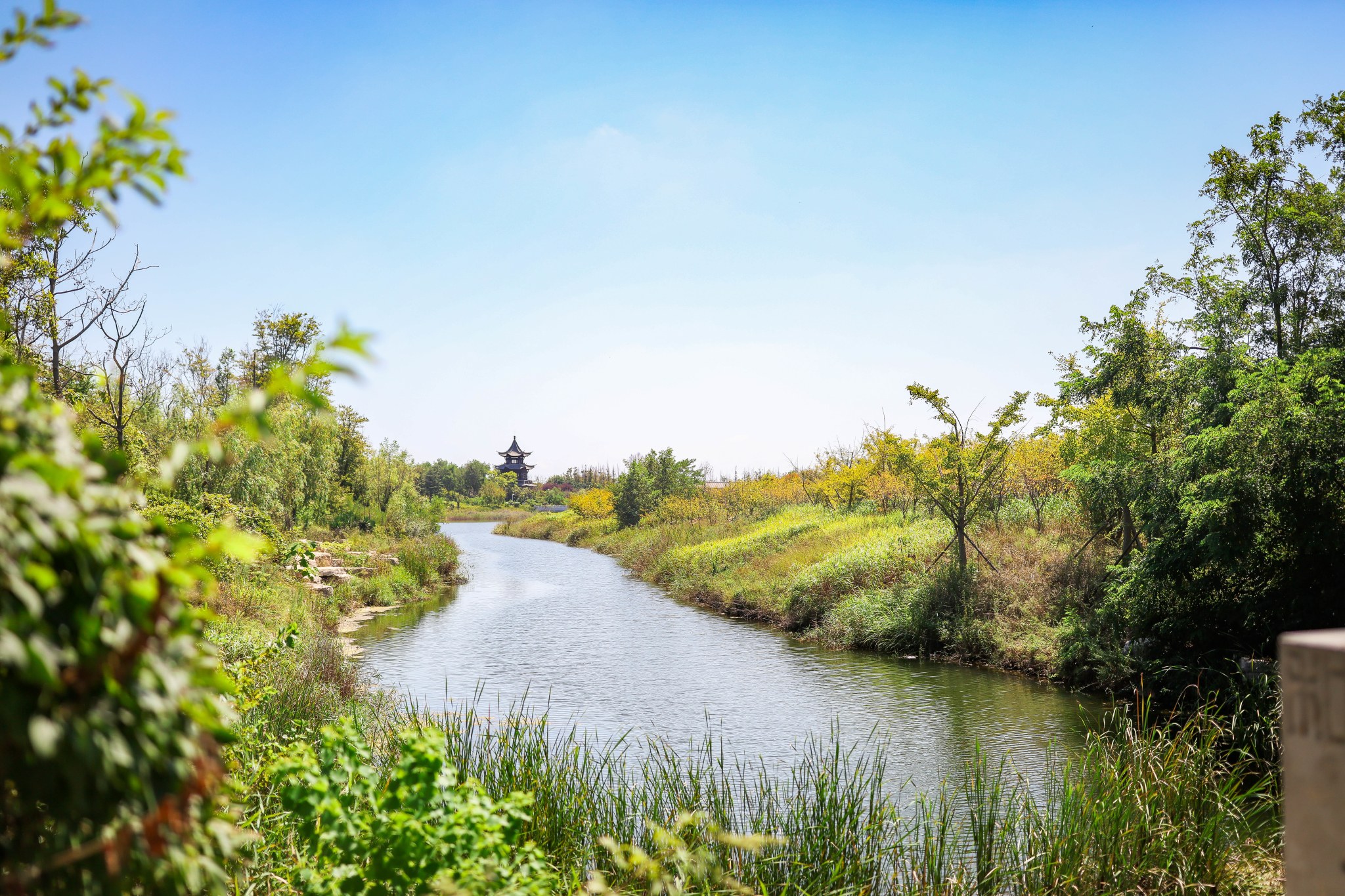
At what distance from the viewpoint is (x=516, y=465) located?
3674 inches

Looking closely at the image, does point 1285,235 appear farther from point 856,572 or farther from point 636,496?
point 636,496

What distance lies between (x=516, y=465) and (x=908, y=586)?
3240 inches

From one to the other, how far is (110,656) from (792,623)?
49.6ft

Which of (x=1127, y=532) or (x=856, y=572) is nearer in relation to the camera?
(x=1127, y=532)

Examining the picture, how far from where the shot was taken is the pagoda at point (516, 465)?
9256 cm

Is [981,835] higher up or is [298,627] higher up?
[298,627]

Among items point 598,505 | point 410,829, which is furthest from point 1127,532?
point 598,505

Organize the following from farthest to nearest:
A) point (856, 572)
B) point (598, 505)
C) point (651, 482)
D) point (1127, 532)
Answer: point (598, 505)
point (651, 482)
point (856, 572)
point (1127, 532)

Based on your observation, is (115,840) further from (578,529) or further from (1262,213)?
(578,529)

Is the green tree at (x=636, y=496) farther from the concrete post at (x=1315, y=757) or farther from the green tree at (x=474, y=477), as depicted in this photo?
the green tree at (x=474, y=477)

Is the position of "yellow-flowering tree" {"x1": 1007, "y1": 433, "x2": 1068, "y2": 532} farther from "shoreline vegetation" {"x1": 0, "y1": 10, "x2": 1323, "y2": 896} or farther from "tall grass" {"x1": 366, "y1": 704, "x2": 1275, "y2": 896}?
"tall grass" {"x1": 366, "y1": 704, "x2": 1275, "y2": 896}

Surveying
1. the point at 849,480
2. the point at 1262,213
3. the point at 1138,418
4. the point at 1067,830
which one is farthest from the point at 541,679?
the point at 849,480

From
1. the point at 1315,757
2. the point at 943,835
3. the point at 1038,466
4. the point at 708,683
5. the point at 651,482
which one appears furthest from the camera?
the point at 651,482

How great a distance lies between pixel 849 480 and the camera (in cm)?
2509
